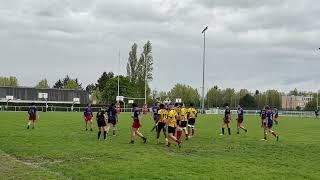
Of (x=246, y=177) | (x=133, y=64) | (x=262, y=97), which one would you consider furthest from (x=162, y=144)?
(x=262, y=97)

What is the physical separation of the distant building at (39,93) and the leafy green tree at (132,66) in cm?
1471

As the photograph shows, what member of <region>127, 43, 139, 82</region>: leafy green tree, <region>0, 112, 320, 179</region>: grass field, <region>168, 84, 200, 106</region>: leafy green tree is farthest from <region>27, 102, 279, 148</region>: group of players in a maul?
<region>168, 84, 200, 106</region>: leafy green tree

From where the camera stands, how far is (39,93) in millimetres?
124688

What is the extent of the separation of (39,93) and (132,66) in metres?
25.3

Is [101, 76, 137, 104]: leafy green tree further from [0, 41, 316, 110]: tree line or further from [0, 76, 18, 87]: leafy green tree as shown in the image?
[0, 76, 18, 87]: leafy green tree

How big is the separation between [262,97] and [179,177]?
179 meters

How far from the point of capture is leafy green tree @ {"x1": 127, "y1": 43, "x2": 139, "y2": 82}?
128 meters

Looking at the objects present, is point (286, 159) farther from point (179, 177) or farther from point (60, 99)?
point (60, 99)

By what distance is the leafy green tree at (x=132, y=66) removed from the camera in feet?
421

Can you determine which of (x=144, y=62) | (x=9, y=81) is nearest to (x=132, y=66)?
(x=144, y=62)

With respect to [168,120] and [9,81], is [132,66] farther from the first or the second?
[168,120]

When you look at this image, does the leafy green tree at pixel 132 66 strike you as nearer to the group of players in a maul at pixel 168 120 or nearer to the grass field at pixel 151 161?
the group of players in a maul at pixel 168 120

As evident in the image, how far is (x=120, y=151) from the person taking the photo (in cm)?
1945

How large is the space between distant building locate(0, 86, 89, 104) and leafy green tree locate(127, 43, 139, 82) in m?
14.7
